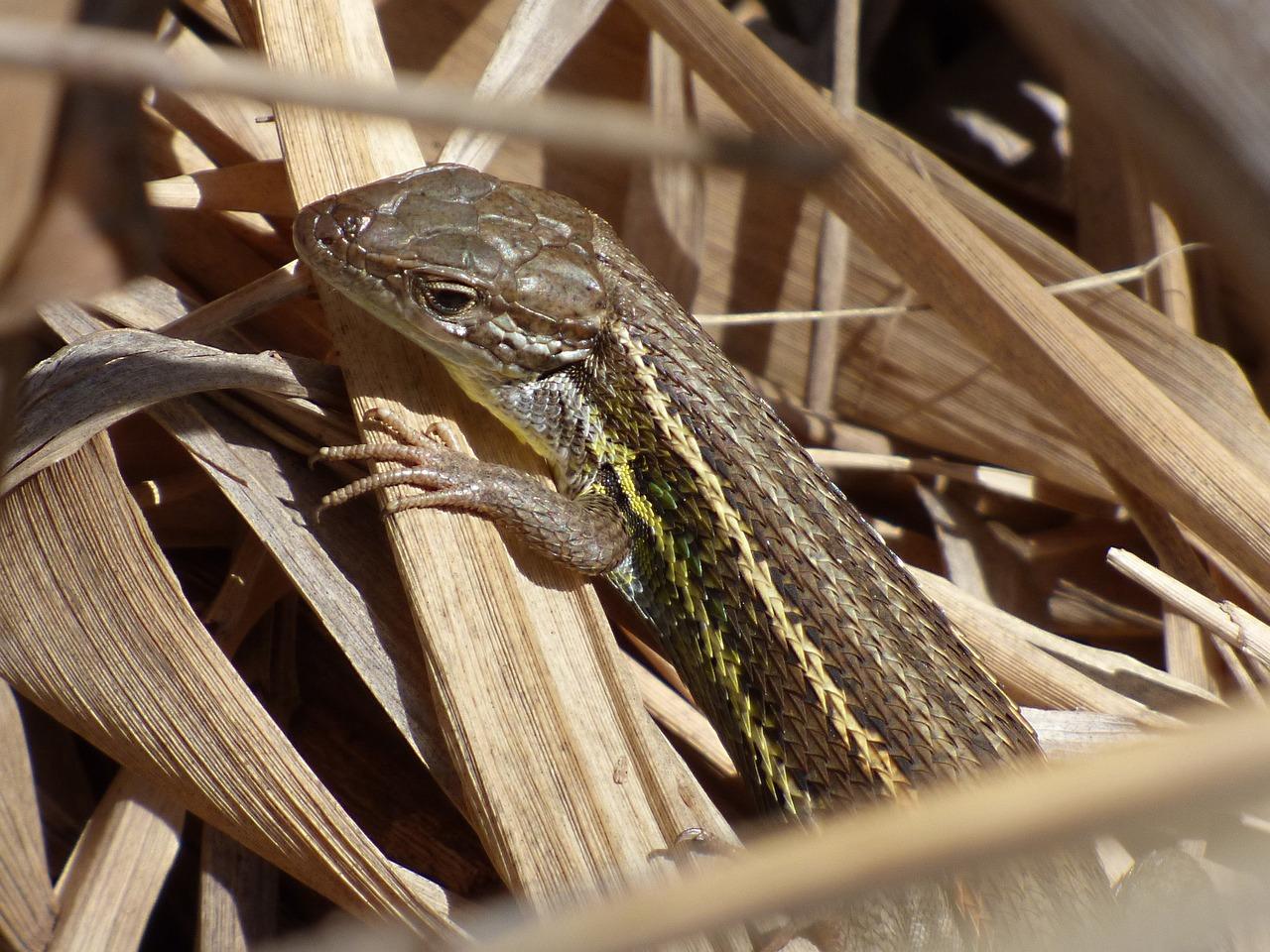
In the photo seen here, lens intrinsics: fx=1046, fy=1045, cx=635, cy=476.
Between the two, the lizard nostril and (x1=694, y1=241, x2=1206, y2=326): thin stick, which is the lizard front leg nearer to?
the lizard nostril

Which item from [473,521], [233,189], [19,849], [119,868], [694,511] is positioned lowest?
[119,868]

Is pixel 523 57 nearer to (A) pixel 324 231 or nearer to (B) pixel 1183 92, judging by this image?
(A) pixel 324 231

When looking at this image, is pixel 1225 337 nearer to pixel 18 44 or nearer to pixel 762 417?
pixel 762 417

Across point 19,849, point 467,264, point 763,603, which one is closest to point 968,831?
point 763,603

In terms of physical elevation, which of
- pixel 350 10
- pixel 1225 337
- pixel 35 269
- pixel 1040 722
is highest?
pixel 350 10

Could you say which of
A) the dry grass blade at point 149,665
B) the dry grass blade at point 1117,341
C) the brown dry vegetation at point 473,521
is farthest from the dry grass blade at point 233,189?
the dry grass blade at point 1117,341

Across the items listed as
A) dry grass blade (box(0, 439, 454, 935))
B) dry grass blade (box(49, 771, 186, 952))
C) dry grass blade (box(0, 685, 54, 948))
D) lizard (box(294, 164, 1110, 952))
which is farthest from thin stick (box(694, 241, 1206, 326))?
dry grass blade (box(0, 685, 54, 948))

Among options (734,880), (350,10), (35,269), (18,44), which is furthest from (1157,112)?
(350,10)
